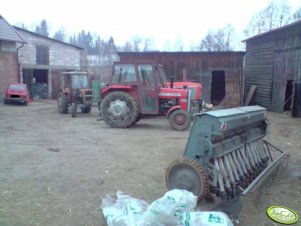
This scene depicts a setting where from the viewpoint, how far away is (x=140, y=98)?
33.6 ft

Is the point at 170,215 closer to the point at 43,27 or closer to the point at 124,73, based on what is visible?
the point at 124,73

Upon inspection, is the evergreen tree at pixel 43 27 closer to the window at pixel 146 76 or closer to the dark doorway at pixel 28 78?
the dark doorway at pixel 28 78

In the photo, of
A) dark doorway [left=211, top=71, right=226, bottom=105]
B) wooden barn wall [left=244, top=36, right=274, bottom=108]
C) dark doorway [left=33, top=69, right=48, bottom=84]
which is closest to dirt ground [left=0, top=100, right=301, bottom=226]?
wooden barn wall [left=244, top=36, right=274, bottom=108]

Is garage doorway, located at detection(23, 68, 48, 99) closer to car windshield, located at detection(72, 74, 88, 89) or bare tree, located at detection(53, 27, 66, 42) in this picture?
car windshield, located at detection(72, 74, 88, 89)

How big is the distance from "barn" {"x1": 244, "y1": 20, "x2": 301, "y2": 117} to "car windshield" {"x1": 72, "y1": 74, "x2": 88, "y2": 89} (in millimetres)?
8969

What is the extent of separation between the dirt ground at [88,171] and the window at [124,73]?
61.7 inches

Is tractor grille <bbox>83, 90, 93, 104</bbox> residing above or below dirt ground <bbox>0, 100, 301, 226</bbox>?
above

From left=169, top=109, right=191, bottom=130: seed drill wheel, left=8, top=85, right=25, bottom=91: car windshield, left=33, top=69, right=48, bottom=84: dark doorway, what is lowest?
left=169, top=109, right=191, bottom=130: seed drill wheel

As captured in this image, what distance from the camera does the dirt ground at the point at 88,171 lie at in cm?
408

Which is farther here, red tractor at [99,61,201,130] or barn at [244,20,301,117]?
barn at [244,20,301,117]

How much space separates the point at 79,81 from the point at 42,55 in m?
10.2

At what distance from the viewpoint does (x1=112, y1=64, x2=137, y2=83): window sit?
10.3 m

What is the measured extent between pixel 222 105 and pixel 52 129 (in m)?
10.5

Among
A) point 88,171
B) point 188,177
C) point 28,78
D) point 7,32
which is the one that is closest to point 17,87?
point 7,32
